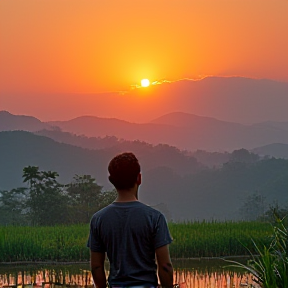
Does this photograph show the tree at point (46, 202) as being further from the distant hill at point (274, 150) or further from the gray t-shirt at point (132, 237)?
the distant hill at point (274, 150)

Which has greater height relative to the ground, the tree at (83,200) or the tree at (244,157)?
the tree at (244,157)

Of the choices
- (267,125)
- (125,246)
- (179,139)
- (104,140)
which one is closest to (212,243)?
(125,246)

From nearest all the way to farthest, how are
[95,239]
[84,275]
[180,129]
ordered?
[95,239], [84,275], [180,129]

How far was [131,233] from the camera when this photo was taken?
3.34 metres

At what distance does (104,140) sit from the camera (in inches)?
3287

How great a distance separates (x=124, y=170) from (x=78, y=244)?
9.85 metres

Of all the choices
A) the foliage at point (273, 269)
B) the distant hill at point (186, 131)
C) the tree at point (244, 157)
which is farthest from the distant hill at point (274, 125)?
the foliage at point (273, 269)

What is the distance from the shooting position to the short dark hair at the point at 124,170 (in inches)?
131

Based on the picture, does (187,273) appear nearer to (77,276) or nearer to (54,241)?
(77,276)

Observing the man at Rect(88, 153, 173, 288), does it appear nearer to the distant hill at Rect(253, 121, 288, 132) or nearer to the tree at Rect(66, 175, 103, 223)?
the tree at Rect(66, 175, 103, 223)

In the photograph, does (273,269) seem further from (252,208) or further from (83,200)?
(252,208)

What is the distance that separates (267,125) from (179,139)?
783 inches

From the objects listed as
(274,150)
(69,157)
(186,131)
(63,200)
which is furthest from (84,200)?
(186,131)

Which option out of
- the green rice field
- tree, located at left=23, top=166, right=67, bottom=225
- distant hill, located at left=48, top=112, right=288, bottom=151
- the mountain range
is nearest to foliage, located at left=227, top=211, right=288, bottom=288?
the green rice field
